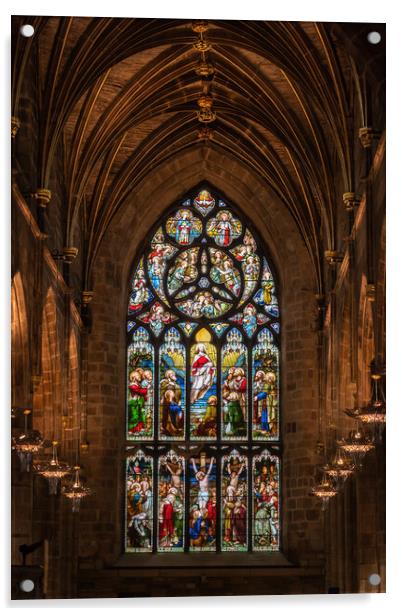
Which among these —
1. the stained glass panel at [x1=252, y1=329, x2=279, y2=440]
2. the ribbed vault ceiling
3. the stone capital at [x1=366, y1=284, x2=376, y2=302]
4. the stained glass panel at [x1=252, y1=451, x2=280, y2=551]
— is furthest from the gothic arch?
the stained glass panel at [x1=252, y1=451, x2=280, y2=551]

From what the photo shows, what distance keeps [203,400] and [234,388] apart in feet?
2.98

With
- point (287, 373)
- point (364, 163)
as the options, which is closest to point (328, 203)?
point (287, 373)

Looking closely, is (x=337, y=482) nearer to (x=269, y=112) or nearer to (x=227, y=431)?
(x=227, y=431)

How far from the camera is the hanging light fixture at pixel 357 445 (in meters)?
20.9

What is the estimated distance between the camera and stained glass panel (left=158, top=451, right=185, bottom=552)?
26938mm

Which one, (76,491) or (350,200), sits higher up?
(350,200)

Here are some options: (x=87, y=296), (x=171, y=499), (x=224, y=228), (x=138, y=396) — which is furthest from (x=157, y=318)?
(x=171, y=499)

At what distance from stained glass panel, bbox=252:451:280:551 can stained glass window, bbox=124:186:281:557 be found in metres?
0.02

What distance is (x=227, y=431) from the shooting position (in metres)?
29.6

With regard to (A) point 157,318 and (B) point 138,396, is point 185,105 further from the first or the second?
(B) point 138,396

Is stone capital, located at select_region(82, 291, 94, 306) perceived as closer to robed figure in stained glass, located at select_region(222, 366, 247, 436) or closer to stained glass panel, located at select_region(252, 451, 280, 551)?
robed figure in stained glass, located at select_region(222, 366, 247, 436)

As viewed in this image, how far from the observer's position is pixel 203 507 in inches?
1130

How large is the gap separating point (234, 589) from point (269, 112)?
12350mm

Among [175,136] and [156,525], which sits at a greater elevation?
[175,136]
